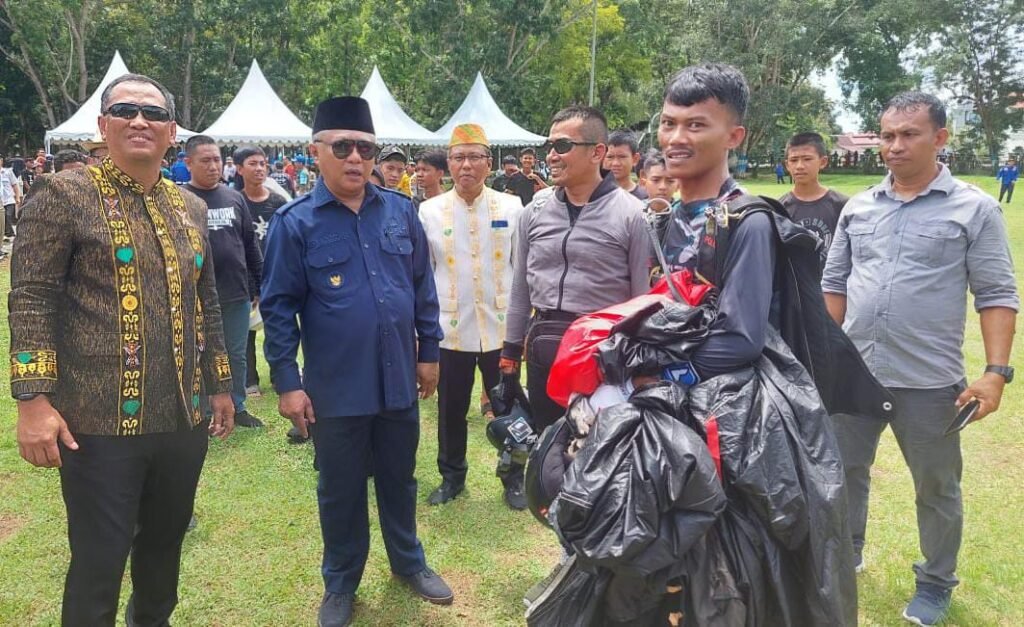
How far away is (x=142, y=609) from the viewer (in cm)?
272

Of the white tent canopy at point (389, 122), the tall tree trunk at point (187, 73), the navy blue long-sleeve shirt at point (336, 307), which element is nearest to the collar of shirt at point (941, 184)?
the navy blue long-sleeve shirt at point (336, 307)

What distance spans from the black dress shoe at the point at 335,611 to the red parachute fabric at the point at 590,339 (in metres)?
1.71

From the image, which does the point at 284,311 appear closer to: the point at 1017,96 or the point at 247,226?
the point at 247,226

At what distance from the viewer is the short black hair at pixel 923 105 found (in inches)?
117

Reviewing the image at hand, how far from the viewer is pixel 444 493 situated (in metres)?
4.36

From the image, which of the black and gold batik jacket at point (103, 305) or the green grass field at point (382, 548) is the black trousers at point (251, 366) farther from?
the black and gold batik jacket at point (103, 305)

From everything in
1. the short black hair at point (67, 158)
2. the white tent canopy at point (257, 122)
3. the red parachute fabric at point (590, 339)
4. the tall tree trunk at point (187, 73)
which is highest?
the tall tree trunk at point (187, 73)

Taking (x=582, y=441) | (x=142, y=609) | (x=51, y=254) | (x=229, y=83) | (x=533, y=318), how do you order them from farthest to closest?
(x=229, y=83) → (x=533, y=318) → (x=142, y=609) → (x=51, y=254) → (x=582, y=441)

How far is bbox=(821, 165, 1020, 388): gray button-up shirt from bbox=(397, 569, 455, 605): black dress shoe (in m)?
2.12

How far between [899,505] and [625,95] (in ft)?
128

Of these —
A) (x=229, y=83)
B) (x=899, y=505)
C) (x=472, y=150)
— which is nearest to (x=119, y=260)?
(x=472, y=150)

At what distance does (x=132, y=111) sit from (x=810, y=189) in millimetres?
4661

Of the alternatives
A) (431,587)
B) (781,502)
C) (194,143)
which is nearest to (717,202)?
(781,502)

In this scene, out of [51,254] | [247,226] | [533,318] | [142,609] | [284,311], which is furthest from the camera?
[247,226]
